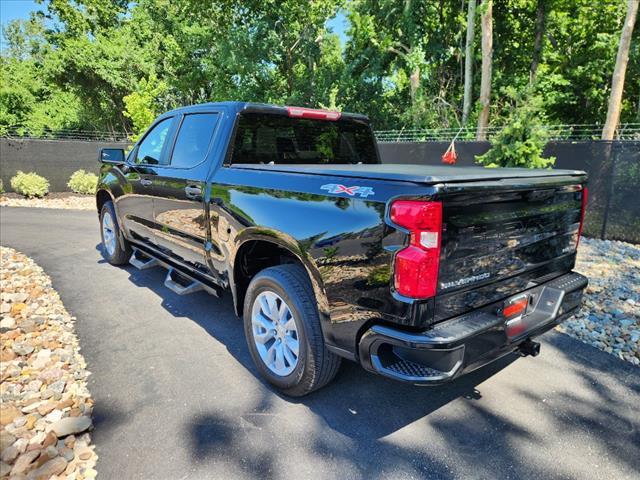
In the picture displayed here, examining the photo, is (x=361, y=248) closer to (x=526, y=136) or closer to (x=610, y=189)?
(x=526, y=136)

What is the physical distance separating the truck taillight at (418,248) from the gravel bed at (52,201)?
1167 cm

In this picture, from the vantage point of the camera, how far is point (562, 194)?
107 inches

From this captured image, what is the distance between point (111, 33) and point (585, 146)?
26771mm

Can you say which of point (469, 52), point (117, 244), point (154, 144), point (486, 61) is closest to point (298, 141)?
point (154, 144)

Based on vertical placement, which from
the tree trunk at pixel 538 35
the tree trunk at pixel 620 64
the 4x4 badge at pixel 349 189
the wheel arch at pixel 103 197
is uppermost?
the tree trunk at pixel 538 35

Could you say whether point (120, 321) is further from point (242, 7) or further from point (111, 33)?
point (111, 33)

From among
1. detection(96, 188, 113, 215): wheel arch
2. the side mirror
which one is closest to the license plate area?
the side mirror

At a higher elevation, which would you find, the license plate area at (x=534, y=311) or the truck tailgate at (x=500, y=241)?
the truck tailgate at (x=500, y=241)

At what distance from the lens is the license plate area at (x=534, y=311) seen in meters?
2.49

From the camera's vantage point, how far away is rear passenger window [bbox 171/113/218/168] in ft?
12.0

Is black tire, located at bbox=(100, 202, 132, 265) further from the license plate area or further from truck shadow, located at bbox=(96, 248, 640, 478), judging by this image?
the license plate area

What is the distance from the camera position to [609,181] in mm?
7500

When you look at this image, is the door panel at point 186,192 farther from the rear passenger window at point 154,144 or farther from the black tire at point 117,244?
the black tire at point 117,244

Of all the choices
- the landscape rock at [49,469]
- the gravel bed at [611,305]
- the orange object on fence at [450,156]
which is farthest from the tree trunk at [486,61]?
the landscape rock at [49,469]
